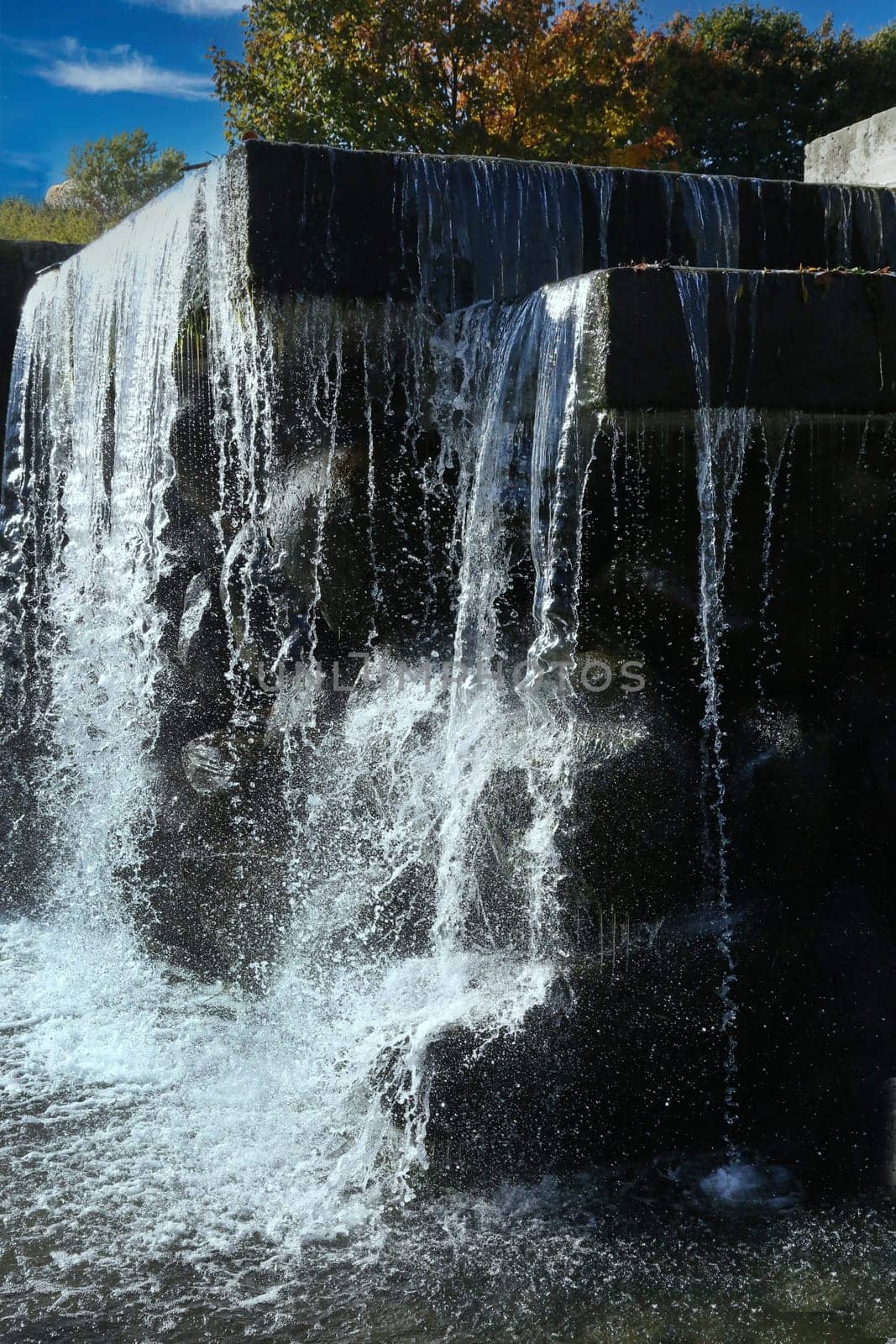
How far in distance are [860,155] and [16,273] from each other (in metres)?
5.98

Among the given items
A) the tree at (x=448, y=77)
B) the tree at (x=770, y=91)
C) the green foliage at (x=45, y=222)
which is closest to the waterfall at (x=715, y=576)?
the tree at (x=448, y=77)

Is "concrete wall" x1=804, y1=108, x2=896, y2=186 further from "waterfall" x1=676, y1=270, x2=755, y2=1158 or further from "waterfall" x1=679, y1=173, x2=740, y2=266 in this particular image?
"waterfall" x1=676, y1=270, x2=755, y2=1158

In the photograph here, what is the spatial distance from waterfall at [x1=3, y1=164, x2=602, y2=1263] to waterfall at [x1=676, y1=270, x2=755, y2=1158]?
16.1 inches

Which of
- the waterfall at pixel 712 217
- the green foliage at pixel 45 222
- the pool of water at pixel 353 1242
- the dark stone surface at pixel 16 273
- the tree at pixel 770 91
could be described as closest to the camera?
the pool of water at pixel 353 1242

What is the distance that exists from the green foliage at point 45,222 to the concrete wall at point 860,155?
21210mm

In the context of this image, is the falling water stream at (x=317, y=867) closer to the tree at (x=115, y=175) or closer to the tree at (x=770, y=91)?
the tree at (x=770, y=91)

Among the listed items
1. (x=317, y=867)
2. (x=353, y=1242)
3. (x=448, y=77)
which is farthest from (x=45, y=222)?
(x=353, y=1242)

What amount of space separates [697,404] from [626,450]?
1.03 ft

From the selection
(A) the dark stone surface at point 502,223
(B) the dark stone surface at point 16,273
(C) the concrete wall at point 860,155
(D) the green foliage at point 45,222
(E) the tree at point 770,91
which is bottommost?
(A) the dark stone surface at point 502,223

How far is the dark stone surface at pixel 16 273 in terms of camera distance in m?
8.57

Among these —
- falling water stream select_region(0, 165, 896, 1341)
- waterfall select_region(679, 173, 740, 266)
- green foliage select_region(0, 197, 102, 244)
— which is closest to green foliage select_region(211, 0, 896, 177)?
falling water stream select_region(0, 165, 896, 1341)

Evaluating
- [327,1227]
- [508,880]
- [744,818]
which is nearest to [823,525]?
[744,818]

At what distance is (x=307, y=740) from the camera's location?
6.04 m

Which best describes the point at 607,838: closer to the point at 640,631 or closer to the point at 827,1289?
the point at 640,631
